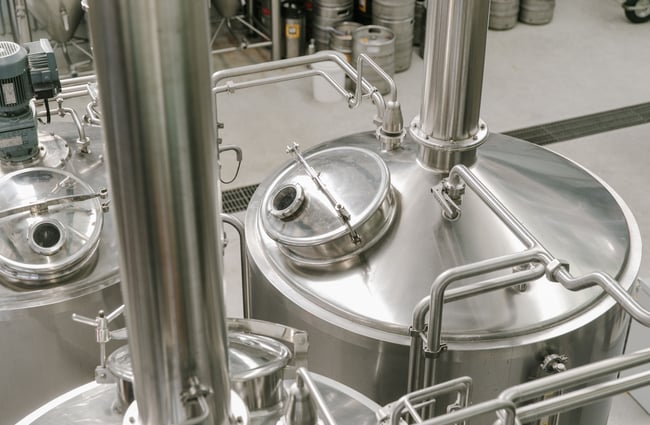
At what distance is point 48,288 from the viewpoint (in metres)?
3.11

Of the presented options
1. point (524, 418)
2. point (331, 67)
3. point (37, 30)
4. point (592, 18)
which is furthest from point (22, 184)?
point (592, 18)

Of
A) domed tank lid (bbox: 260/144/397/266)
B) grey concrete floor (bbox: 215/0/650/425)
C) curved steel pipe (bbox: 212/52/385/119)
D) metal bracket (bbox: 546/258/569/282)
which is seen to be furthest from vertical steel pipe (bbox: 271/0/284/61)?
metal bracket (bbox: 546/258/569/282)

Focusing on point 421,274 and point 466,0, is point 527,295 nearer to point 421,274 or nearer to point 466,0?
point 421,274

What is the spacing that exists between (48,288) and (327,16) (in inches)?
175

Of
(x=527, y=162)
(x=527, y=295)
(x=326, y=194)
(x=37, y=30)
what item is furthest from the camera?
(x=37, y=30)

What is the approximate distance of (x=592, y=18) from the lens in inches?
323

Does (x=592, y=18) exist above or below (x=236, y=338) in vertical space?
below

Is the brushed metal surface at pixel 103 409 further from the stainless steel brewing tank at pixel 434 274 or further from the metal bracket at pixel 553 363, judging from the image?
the metal bracket at pixel 553 363

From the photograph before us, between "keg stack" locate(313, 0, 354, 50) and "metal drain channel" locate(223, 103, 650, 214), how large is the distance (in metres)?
1.74

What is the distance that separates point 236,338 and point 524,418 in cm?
79

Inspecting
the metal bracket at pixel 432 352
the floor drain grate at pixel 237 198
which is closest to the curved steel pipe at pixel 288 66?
the metal bracket at pixel 432 352

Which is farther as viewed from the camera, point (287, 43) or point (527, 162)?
point (287, 43)

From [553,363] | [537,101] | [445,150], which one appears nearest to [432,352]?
[553,363]

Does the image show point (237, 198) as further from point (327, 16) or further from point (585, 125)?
point (585, 125)
